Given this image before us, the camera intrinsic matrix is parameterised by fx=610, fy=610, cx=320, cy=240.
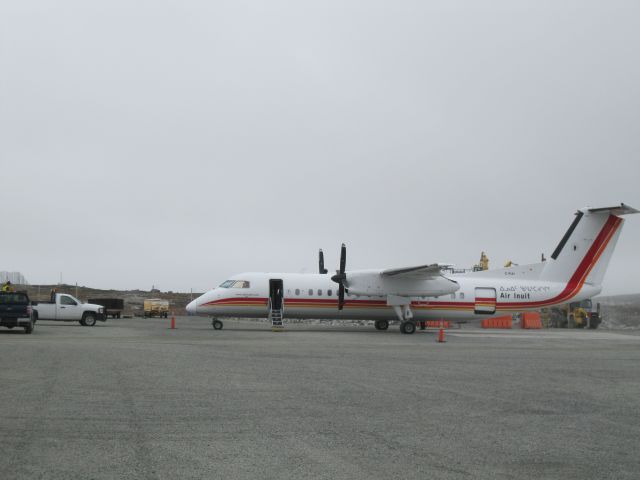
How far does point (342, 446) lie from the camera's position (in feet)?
24.5

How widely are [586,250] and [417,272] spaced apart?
1065 cm

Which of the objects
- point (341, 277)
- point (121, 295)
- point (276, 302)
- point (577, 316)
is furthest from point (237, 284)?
point (121, 295)

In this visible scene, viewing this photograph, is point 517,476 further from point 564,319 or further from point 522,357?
point 564,319

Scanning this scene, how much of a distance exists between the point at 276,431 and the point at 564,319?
165ft

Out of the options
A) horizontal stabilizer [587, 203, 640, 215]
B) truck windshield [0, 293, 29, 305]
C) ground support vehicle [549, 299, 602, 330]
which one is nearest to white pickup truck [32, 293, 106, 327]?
truck windshield [0, 293, 29, 305]

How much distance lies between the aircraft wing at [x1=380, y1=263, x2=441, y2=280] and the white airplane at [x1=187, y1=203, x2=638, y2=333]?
0.36 feet

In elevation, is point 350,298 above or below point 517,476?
above

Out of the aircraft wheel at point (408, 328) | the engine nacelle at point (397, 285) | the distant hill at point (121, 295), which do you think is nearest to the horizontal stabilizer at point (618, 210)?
the engine nacelle at point (397, 285)

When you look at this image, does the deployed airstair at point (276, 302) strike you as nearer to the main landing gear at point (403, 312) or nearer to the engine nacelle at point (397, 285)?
the engine nacelle at point (397, 285)

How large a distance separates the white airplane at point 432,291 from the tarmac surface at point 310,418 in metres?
17.0

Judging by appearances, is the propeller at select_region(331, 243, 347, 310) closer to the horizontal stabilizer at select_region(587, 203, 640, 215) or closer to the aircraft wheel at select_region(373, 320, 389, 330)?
the aircraft wheel at select_region(373, 320, 389, 330)

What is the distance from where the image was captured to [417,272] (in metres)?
32.8

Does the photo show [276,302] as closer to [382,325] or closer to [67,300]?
[382,325]

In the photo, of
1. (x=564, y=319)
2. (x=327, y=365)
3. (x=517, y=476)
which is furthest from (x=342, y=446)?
(x=564, y=319)
